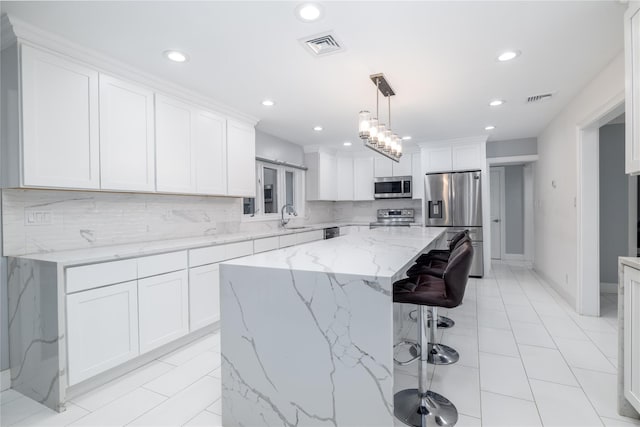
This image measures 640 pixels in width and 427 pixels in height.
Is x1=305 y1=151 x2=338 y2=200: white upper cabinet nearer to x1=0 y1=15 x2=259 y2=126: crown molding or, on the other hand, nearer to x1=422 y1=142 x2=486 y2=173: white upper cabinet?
x1=422 y1=142 x2=486 y2=173: white upper cabinet

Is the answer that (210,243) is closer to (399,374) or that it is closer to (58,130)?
(58,130)

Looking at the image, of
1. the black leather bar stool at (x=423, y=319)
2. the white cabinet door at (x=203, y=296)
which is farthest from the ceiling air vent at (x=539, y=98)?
the white cabinet door at (x=203, y=296)

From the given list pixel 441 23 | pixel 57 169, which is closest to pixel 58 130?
pixel 57 169

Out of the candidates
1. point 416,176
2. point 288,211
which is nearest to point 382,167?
point 416,176

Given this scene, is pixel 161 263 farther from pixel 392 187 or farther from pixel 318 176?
pixel 392 187

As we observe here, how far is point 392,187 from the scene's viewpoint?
6.11 m

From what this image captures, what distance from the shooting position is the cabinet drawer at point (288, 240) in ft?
13.6

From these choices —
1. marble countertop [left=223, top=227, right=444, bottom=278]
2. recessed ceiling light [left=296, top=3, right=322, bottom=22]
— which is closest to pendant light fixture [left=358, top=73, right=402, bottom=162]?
recessed ceiling light [left=296, top=3, right=322, bottom=22]

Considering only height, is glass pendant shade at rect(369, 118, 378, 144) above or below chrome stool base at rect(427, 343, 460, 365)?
above

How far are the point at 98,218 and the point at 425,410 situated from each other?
9.24 feet

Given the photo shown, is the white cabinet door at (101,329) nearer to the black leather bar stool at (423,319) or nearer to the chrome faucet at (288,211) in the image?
the black leather bar stool at (423,319)

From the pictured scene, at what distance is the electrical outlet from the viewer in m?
2.21

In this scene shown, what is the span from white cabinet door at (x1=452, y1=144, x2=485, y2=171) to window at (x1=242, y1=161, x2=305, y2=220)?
2751mm

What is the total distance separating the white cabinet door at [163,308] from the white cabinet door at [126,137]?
828mm
